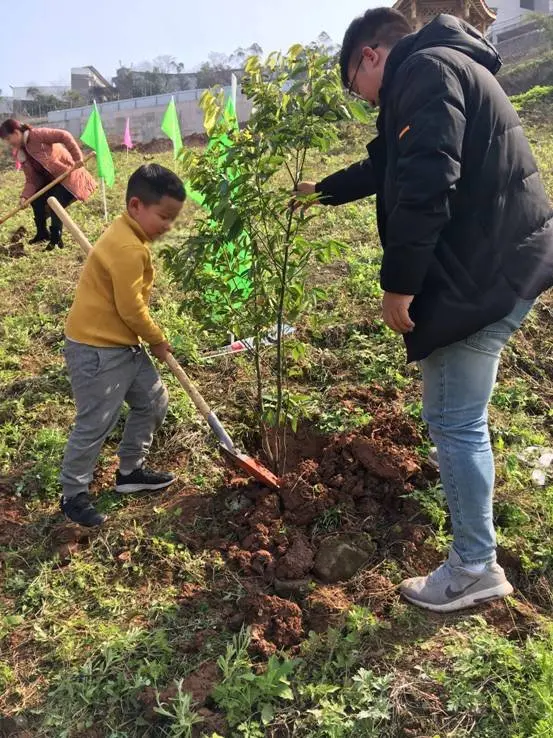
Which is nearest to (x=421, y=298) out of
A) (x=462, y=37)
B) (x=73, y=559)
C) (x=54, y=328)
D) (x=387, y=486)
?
(x=462, y=37)

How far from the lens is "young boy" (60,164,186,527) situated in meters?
2.61

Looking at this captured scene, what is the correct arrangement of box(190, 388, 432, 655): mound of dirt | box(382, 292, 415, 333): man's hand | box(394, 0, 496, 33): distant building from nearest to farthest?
box(382, 292, 415, 333): man's hand < box(190, 388, 432, 655): mound of dirt < box(394, 0, 496, 33): distant building

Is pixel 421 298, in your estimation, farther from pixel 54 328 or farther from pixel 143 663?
pixel 54 328

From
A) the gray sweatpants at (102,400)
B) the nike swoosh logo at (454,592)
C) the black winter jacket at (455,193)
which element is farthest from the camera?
the gray sweatpants at (102,400)

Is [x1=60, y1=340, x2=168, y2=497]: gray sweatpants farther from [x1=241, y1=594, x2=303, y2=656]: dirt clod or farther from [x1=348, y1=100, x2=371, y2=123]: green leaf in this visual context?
[x1=348, y1=100, x2=371, y2=123]: green leaf

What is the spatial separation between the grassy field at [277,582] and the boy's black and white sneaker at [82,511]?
61 millimetres

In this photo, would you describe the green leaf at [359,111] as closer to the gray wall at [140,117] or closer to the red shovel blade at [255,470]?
the red shovel blade at [255,470]

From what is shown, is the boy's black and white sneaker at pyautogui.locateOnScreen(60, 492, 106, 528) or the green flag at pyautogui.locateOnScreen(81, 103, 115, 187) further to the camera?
the green flag at pyautogui.locateOnScreen(81, 103, 115, 187)

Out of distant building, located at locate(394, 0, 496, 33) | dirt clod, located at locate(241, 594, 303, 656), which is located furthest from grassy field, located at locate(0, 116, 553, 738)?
distant building, located at locate(394, 0, 496, 33)

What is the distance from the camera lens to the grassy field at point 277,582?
1913mm

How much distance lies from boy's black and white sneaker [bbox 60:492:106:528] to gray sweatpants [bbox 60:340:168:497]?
3 cm

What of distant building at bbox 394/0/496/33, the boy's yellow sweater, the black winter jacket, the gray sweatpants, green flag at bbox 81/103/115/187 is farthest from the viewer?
distant building at bbox 394/0/496/33

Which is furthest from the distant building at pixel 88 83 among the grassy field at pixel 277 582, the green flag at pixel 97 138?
the grassy field at pixel 277 582

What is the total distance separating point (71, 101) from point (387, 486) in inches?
1730
